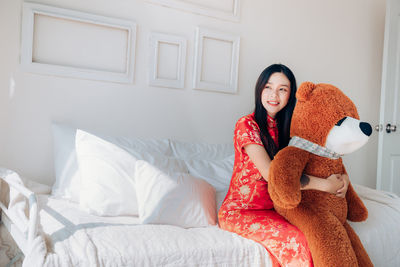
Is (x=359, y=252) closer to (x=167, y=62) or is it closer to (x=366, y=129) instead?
(x=366, y=129)

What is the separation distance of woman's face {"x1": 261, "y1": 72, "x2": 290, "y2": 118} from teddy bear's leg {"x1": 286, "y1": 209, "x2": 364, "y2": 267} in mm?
484

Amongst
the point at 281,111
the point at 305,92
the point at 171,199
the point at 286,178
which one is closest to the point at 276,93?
the point at 281,111

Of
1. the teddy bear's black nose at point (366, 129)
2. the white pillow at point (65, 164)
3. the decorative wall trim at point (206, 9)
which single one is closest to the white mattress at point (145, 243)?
the white pillow at point (65, 164)

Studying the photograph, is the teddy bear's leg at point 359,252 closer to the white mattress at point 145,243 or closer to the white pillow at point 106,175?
the white mattress at point 145,243

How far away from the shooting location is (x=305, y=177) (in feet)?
3.92

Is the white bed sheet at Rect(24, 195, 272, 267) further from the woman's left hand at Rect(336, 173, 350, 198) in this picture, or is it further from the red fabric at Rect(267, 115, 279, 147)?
the red fabric at Rect(267, 115, 279, 147)

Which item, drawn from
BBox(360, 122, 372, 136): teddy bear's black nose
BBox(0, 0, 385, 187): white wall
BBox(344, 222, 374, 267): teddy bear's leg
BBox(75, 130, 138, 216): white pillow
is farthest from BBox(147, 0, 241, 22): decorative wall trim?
BBox(344, 222, 374, 267): teddy bear's leg

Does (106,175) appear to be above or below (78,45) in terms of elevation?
below

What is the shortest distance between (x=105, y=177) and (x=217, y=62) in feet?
3.71

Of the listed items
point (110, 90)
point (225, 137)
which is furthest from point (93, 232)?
point (225, 137)

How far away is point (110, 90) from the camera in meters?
1.96

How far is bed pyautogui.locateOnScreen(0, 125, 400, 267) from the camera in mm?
1075

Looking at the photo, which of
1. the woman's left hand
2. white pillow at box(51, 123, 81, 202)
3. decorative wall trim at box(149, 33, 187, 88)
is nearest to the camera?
the woman's left hand

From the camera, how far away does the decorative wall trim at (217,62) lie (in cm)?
218
